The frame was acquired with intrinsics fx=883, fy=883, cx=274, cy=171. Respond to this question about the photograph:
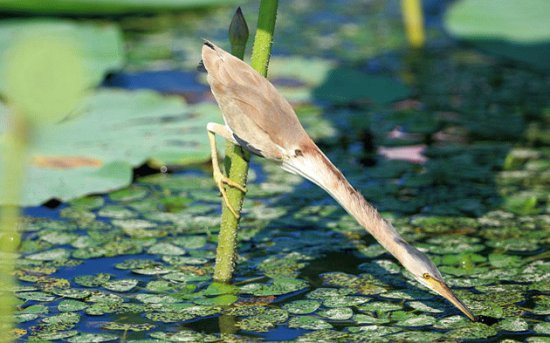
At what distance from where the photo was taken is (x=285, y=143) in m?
1.75

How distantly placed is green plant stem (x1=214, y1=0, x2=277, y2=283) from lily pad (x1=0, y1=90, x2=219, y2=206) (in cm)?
75

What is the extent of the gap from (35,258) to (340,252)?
2.61ft

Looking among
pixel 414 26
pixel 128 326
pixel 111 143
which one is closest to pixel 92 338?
pixel 128 326

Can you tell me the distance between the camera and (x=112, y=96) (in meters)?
3.38

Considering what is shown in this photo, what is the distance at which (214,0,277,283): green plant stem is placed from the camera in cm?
181

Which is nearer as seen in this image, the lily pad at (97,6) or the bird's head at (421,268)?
the bird's head at (421,268)

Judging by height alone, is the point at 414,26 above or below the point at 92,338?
above

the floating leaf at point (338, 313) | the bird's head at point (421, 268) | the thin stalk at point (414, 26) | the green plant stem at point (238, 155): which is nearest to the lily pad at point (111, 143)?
the green plant stem at point (238, 155)

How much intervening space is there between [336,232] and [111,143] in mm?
903

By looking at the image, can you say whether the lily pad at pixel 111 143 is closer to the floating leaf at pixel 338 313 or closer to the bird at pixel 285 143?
the bird at pixel 285 143

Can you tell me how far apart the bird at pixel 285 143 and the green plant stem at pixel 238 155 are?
6 centimetres

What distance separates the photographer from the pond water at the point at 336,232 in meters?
1.93

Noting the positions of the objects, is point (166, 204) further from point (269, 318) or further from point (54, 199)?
point (269, 318)

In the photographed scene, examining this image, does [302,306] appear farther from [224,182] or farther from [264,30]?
[264,30]
